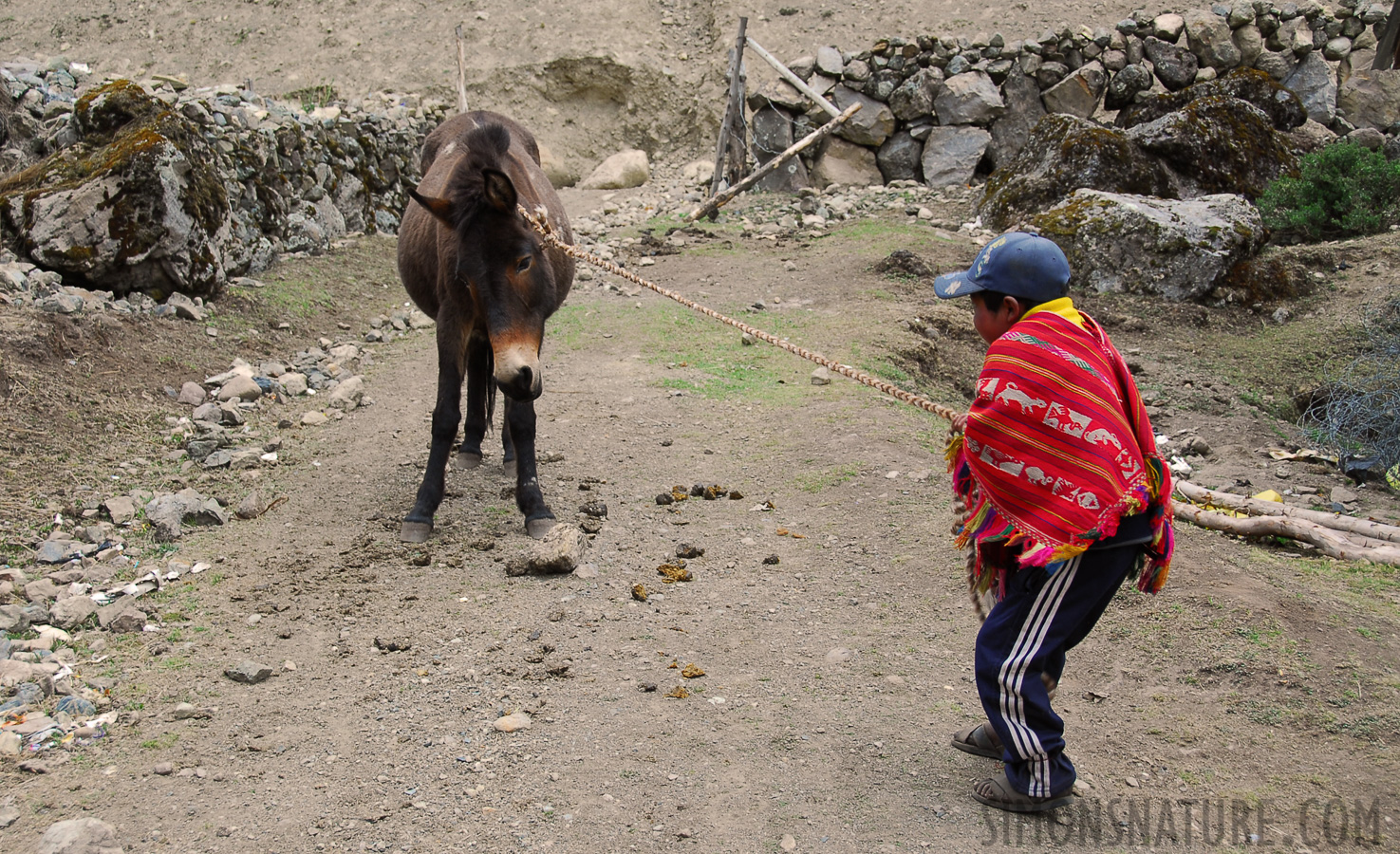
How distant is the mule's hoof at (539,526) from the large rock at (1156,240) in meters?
7.27

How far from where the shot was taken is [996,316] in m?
2.80

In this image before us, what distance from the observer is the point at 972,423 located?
2.69 m

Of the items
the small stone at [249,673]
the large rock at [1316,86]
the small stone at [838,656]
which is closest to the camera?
the small stone at [249,673]

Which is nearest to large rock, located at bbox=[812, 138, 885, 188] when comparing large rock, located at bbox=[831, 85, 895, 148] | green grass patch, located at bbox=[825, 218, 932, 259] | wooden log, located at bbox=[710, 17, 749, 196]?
large rock, located at bbox=[831, 85, 895, 148]

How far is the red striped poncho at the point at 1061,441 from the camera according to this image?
255 cm

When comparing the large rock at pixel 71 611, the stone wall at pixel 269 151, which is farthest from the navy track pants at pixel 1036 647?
the stone wall at pixel 269 151

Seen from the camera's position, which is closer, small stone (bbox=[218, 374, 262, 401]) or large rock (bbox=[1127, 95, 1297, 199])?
small stone (bbox=[218, 374, 262, 401])

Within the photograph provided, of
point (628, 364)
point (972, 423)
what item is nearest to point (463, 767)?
point (972, 423)

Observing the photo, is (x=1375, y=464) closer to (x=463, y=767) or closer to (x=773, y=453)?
(x=773, y=453)

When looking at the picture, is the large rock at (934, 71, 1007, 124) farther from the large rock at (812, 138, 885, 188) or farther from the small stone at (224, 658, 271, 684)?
the small stone at (224, 658, 271, 684)

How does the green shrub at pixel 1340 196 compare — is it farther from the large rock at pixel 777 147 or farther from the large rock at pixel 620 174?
the large rock at pixel 620 174

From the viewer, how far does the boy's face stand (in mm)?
2758

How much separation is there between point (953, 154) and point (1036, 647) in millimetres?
14261

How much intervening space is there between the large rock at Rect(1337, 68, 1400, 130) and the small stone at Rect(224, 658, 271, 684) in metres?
18.2
